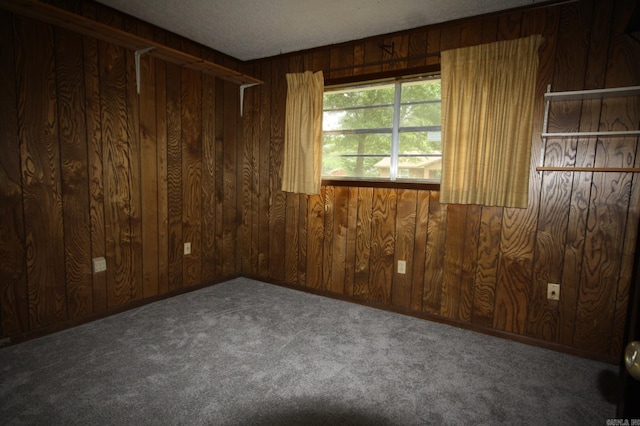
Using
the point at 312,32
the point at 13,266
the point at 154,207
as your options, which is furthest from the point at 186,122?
the point at 13,266

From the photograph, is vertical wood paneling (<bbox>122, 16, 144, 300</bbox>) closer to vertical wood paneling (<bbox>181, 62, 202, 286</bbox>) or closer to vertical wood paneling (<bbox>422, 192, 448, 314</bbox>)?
vertical wood paneling (<bbox>181, 62, 202, 286</bbox>)

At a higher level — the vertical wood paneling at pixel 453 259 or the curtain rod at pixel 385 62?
the curtain rod at pixel 385 62

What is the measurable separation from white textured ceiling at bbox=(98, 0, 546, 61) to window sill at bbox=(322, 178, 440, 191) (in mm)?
1208

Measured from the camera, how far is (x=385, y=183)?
106 inches

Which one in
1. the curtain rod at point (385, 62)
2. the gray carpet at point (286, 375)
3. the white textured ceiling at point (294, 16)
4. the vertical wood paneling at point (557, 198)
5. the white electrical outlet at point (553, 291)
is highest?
the white textured ceiling at point (294, 16)

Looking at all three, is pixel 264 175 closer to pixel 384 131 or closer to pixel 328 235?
pixel 328 235

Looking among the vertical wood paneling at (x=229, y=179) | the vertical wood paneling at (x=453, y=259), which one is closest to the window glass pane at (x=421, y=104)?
the vertical wood paneling at (x=453, y=259)

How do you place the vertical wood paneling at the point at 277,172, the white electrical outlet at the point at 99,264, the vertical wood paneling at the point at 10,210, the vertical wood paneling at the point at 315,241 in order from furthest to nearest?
the vertical wood paneling at the point at 277,172 → the vertical wood paneling at the point at 315,241 → the white electrical outlet at the point at 99,264 → the vertical wood paneling at the point at 10,210

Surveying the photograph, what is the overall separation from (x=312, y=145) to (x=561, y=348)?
2407 millimetres

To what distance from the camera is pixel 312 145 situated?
291 centimetres

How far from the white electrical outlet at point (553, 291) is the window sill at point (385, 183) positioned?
39.2 inches

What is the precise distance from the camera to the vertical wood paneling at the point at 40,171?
1.97 metres

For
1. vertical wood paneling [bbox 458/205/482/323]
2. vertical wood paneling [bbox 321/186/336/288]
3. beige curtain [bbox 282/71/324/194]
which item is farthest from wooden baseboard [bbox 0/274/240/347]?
vertical wood paneling [bbox 458/205/482/323]

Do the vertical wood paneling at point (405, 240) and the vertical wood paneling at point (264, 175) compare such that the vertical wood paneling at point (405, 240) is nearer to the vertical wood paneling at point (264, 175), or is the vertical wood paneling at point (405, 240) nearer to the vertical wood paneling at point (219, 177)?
the vertical wood paneling at point (264, 175)
